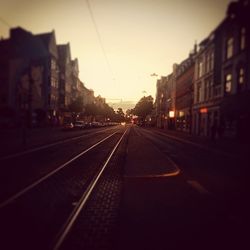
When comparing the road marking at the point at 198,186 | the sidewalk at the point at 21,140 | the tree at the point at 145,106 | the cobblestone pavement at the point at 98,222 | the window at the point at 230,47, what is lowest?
the sidewalk at the point at 21,140

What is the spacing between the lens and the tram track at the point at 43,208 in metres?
4.43

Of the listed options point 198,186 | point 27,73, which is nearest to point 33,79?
point 27,73

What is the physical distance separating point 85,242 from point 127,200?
8.19 feet

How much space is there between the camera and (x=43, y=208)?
5969 millimetres

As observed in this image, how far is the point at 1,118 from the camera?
47781mm

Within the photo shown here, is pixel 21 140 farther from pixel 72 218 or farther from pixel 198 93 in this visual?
→ pixel 198 93

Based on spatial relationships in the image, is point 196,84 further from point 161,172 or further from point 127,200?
point 127,200

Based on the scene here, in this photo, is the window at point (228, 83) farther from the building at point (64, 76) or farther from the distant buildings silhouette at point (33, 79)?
the building at point (64, 76)

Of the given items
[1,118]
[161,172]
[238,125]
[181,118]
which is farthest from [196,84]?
[161,172]

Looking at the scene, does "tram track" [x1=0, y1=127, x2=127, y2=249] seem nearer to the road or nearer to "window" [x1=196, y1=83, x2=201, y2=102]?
the road

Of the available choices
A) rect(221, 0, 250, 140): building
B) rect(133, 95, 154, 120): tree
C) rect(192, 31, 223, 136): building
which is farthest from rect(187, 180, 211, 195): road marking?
rect(133, 95, 154, 120): tree

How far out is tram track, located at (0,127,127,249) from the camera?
14.5 ft

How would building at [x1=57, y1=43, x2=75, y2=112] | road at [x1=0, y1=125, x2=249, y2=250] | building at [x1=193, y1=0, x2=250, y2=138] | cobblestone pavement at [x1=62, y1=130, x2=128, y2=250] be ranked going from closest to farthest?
cobblestone pavement at [x1=62, y1=130, x2=128, y2=250] → road at [x1=0, y1=125, x2=249, y2=250] → building at [x1=193, y1=0, x2=250, y2=138] → building at [x1=57, y1=43, x2=75, y2=112]

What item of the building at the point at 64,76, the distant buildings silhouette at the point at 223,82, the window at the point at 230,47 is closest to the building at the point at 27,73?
the building at the point at 64,76
